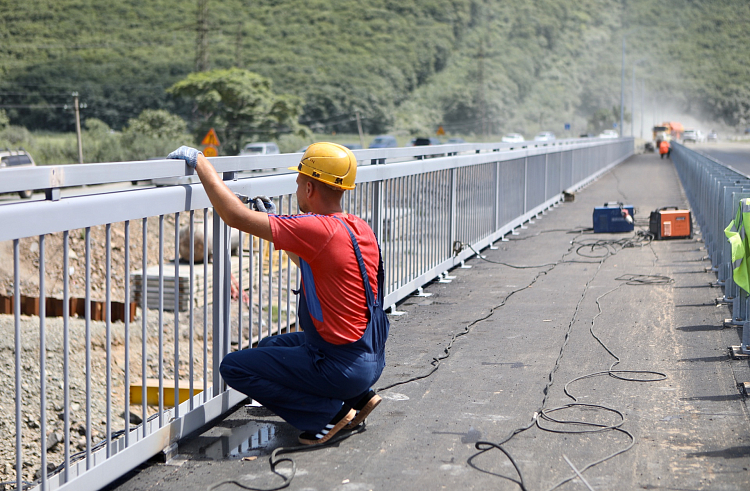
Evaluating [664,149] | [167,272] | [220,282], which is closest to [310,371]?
[220,282]

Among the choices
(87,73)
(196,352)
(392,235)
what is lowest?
(196,352)

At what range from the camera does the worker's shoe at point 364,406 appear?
453 centimetres

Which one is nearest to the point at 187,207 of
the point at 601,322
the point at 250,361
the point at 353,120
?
the point at 250,361

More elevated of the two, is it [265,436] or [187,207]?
[187,207]

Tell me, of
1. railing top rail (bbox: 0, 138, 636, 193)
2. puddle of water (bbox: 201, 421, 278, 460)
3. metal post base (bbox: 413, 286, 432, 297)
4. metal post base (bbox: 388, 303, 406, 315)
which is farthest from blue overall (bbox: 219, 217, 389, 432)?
metal post base (bbox: 413, 286, 432, 297)

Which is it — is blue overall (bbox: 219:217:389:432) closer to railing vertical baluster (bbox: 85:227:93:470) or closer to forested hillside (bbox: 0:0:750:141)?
railing vertical baluster (bbox: 85:227:93:470)

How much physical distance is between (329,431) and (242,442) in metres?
0.49

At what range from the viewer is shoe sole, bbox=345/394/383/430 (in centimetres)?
452

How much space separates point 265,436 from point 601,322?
13.6 feet

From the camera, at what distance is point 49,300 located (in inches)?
444

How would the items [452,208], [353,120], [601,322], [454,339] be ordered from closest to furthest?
1. [454,339]
2. [601,322]
3. [452,208]
4. [353,120]

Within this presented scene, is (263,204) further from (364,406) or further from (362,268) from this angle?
(364,406)

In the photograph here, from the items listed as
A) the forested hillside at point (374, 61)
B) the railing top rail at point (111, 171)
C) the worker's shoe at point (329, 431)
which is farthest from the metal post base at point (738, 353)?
the forested hillside at point (374, 61)

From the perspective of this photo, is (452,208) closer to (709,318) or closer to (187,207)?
(709,318)
